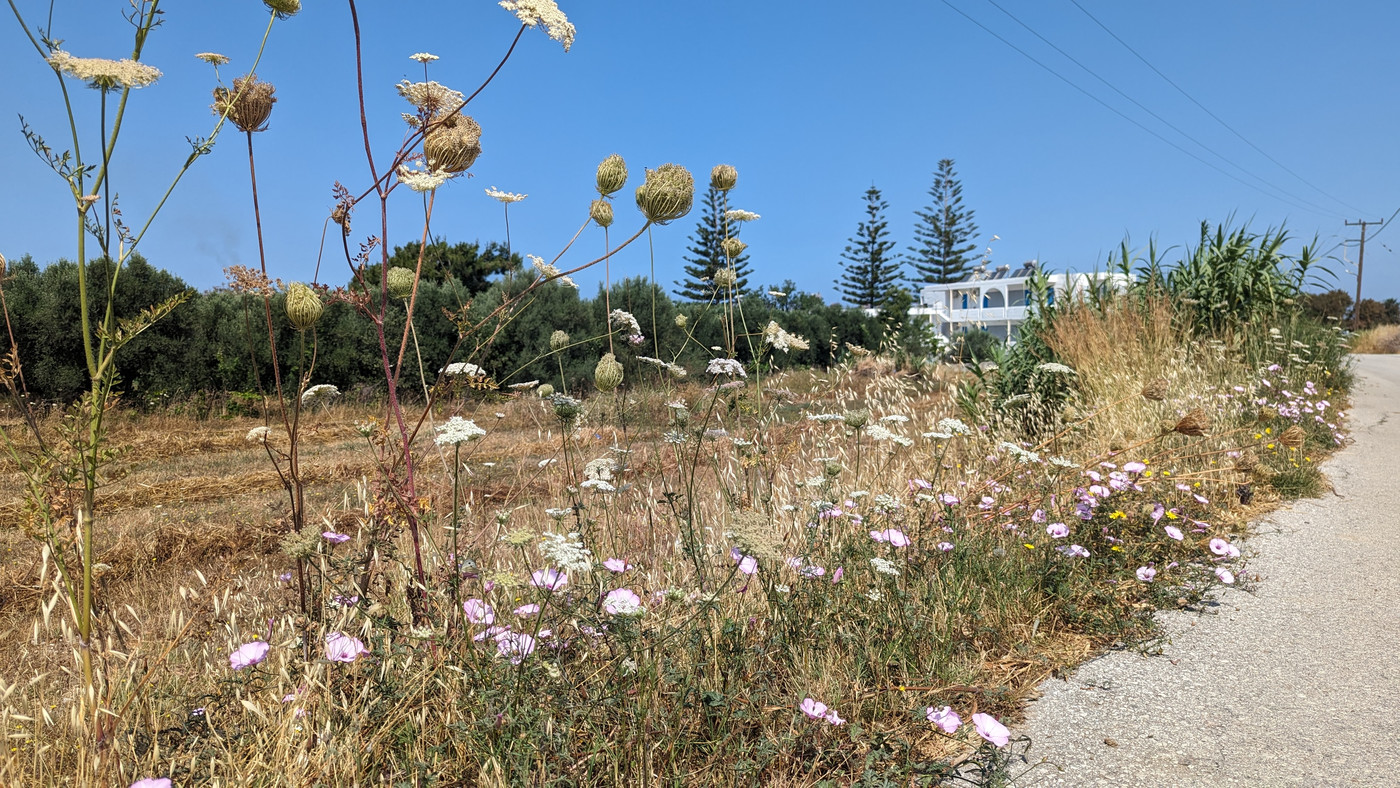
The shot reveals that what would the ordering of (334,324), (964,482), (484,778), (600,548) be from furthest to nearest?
1. (334,324)
2. (964,482)
3. (600,548)
4. (484,778)

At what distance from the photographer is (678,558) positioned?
281 centimetres

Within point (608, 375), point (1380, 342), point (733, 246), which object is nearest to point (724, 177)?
point (733, 246)

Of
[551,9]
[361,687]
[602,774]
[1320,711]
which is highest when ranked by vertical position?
[551,9]

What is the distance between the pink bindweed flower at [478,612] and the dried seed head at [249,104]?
1.29 metres

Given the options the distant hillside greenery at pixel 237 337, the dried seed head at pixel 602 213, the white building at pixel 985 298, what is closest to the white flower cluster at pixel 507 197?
the dried seed head at pixel 602 213

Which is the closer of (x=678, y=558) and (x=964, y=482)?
(x=678, y=558)

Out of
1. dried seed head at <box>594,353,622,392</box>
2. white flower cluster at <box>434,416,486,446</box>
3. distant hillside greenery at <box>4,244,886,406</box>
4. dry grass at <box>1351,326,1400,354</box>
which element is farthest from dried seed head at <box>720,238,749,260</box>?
dry grass at <box>1351,326,1400,354</box>

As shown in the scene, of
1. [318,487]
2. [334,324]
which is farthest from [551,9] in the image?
[334,324]

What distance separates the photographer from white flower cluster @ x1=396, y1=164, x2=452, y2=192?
1.74 meters

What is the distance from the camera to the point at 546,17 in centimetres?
172

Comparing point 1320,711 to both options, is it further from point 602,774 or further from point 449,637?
point 449,637

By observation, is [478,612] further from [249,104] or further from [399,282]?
[249,104]

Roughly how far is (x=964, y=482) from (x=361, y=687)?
117 inches

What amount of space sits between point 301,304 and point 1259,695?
9.33ft
